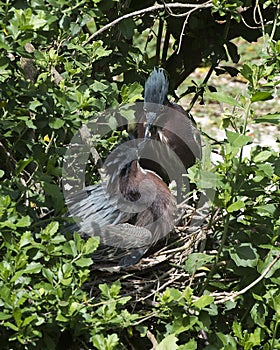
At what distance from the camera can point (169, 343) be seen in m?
2.49

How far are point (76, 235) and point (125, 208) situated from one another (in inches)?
30.3

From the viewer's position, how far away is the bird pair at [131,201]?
10.1 feet

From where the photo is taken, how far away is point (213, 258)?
8.92 ft

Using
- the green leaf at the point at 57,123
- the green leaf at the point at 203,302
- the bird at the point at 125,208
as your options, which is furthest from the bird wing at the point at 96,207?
the green leaf at the point at 203,302

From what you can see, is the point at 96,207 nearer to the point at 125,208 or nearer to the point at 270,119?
the point at 125,208

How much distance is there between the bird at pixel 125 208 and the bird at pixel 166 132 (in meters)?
0.13

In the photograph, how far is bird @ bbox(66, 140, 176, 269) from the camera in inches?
121

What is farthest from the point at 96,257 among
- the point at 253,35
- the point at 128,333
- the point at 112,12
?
the point at 253,35

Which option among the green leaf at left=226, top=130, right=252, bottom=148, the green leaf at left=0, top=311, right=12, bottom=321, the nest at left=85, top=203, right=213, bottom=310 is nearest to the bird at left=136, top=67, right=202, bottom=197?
the nest at left=85, top=203, right=213, bottom=310

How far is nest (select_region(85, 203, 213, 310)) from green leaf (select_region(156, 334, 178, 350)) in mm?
255

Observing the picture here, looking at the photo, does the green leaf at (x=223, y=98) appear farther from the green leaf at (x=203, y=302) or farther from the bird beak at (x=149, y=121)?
the bird beak at (x=149, y=121)

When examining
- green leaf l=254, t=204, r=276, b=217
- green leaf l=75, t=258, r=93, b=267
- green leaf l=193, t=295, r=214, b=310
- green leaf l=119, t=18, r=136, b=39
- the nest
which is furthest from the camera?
green leaf l=119, t=18, r=136, b=39

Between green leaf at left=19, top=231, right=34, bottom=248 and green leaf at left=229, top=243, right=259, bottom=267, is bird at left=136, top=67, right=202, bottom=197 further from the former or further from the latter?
green leaf at left=19, top=231, right=34, bottom=248

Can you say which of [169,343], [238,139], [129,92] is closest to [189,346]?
[169,343]
